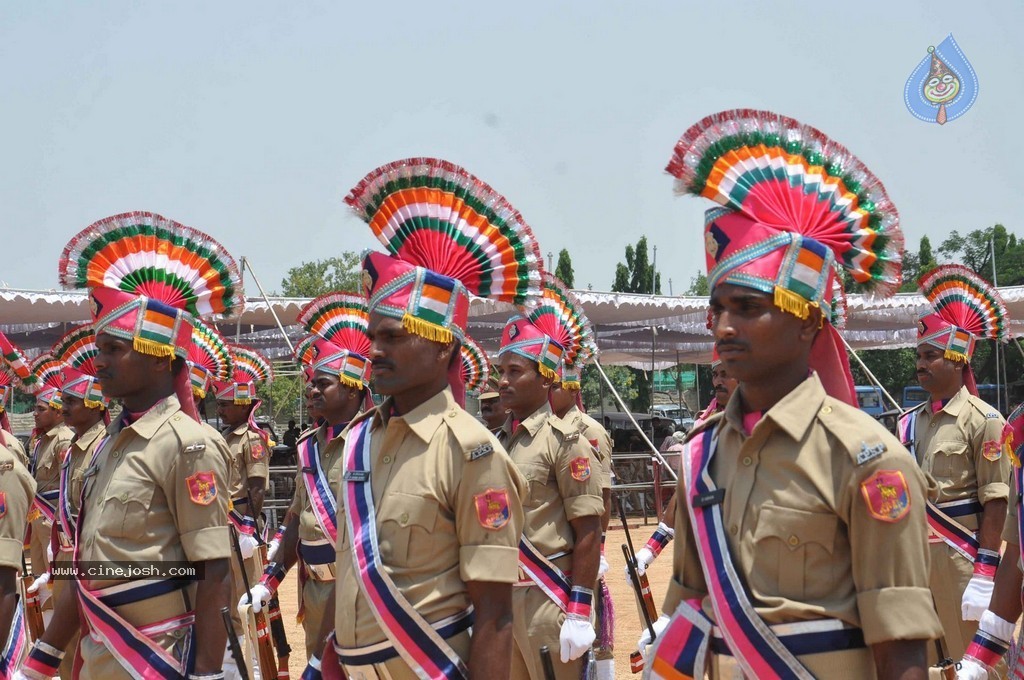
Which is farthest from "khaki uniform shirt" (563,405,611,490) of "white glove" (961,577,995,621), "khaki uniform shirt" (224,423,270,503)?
"khaki uniform shirt" (224,423,270,503)

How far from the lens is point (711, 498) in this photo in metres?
3.38

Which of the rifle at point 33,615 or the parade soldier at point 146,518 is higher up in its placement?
the parade soldier at point 146,518

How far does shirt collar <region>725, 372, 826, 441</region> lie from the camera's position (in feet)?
10.7

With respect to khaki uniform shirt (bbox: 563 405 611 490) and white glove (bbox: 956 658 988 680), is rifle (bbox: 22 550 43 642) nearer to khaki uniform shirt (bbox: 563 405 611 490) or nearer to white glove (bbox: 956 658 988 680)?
khaki uniform shirt (bbox: 563 405 611 490)

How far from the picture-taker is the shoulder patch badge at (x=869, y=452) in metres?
3.13

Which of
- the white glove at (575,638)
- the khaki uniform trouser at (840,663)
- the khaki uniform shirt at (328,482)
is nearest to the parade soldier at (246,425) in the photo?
the khaki uniform shirt at (328,482)

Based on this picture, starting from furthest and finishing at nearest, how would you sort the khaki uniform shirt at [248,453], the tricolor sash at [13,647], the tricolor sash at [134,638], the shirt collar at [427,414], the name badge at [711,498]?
the khaki uniform shirt at [248,453] < the tricolor sash at [13,647] < the tricolor sash at [134,638] < the shirt collar at [427,414] < the name badge at [711,498]

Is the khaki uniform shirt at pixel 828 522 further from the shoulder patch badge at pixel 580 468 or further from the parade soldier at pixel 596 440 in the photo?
the parade soldier at pixel 596 440

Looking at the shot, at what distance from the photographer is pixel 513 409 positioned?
748 cm

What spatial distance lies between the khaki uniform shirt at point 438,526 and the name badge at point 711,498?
833 mm

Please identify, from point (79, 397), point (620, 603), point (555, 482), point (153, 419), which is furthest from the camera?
point (620, 603)

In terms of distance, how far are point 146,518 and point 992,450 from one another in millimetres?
5459

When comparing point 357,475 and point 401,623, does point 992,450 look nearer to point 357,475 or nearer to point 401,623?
point 357,475

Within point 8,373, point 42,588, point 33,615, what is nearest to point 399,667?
point 8,373
